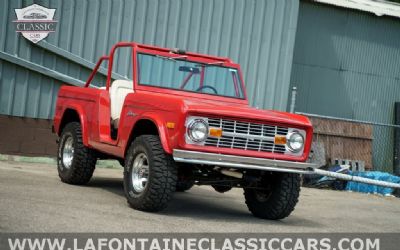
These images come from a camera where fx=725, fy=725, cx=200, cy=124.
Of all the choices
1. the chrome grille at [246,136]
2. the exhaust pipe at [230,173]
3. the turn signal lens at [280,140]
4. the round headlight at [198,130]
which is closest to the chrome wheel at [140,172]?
the round headlight at [198,130]

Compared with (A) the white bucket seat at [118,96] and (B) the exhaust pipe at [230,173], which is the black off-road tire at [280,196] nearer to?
(B) the exhaust pipe at [230,173]

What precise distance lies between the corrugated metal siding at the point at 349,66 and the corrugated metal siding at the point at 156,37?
2257mm

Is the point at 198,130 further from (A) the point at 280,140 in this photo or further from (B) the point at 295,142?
(B) the point at 295,142

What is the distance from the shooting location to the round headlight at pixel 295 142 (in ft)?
26.9

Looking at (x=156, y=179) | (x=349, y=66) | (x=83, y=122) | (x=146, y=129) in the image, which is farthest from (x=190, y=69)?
(x=349, y=66)

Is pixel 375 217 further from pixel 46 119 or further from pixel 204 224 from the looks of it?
pixel 46 119

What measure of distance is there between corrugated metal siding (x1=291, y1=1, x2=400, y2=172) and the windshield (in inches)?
312

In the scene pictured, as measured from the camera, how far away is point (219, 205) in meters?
9.65

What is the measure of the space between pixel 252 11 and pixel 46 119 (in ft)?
15.6

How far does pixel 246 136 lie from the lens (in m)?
7.95

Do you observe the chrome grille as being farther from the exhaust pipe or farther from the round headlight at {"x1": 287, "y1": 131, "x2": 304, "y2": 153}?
the exhaust pipe

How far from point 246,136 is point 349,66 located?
10.7 metres

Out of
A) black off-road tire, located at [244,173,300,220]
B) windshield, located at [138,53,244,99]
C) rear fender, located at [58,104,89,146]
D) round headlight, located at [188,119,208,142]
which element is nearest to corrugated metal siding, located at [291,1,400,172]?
windshield, located at [138,53,244,99]

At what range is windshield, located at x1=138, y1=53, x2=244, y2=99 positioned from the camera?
917 centimetres
